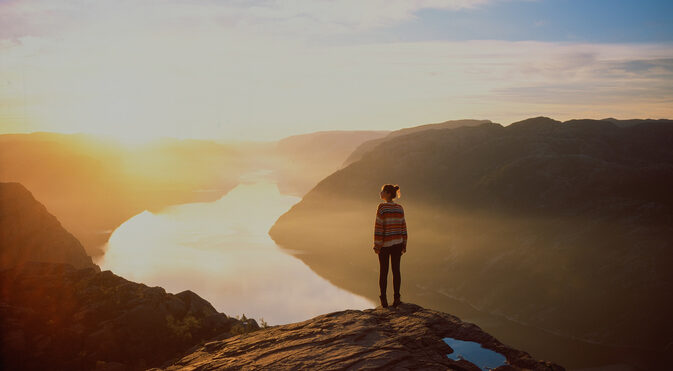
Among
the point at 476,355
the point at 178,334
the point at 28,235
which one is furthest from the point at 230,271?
the point at 476,355

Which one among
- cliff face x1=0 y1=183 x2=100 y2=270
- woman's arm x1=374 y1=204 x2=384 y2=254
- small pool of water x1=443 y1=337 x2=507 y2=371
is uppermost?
woman's arm x1=374 y1=204 x2=384 y2=254

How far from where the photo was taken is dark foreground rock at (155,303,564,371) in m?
11.9

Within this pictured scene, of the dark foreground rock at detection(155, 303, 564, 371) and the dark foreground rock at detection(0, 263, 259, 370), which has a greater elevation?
the dark foreground rock at detection(155, 303, 564, 371)

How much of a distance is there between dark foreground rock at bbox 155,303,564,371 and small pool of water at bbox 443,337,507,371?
0.19 meters

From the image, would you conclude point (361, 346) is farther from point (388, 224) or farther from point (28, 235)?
point (28, 235)

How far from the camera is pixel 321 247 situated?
159 metres

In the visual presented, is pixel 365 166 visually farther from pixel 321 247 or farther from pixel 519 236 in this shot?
pixel 519 236

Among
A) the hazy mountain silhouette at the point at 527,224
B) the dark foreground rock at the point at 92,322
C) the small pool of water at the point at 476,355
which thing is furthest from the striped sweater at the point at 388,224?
the hazy mountain silhouette at the point at 527,224

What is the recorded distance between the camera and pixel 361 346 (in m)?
12.7

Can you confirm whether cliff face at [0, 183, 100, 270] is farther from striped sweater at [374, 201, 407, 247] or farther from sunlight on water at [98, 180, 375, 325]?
striped sweater at [374, 201, 407, 247]

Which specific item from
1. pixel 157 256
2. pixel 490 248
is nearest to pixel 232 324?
pixel 490 248

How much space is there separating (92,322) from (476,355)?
659 inches

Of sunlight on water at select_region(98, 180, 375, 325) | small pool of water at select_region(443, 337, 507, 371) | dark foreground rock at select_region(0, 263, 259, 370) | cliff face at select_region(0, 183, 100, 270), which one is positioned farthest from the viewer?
sunlight on water at select_region(98, 180, 375, 325)

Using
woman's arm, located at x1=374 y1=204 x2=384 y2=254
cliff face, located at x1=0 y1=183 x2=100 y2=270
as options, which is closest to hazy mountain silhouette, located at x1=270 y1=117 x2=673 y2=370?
cliff face, located at x1=0 y1=183 x2=100 y2=270
